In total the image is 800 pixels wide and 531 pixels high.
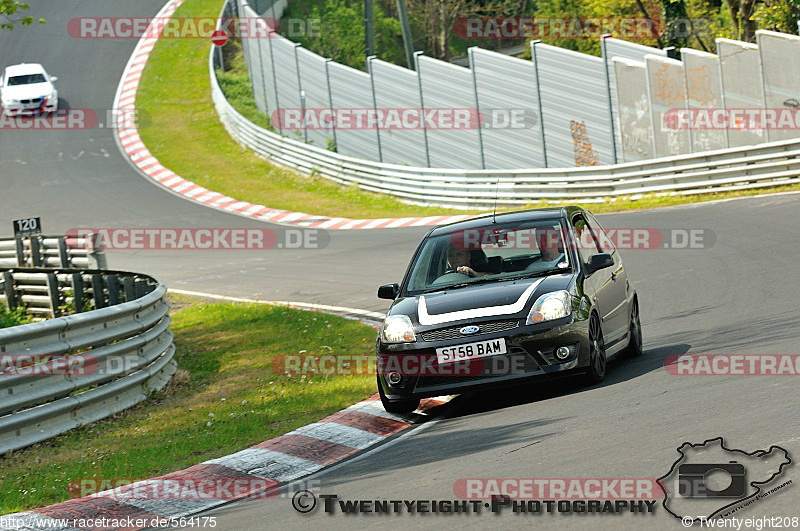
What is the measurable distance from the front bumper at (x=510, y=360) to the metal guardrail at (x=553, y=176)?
8.00 m

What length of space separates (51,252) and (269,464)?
12.9m

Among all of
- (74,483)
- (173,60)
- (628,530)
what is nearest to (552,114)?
(74,483)

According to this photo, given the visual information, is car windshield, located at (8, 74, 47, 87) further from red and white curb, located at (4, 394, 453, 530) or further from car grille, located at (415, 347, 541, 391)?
car grille, located at (415, 347, 541, 391)

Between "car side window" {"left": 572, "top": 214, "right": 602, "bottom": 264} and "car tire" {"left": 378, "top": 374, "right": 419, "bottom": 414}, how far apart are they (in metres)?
1.96

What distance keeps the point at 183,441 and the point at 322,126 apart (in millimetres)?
28368

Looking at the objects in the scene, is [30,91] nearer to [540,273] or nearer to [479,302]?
[540,273]

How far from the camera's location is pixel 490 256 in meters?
9.90

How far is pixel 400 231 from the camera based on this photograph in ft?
82.1

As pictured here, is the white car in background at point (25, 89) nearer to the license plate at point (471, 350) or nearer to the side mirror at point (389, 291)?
the side mirror at point (389, 291)

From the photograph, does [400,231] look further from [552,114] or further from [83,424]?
[83,424]

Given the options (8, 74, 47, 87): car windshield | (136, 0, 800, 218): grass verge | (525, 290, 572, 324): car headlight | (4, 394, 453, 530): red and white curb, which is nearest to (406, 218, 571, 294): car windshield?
(525, 290, 572, 324): car headlight

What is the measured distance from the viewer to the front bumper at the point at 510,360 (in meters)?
8.70

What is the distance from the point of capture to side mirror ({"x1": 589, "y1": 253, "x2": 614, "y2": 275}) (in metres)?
9.66

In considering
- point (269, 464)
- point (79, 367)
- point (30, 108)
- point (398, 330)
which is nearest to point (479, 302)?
point (398, 330)
